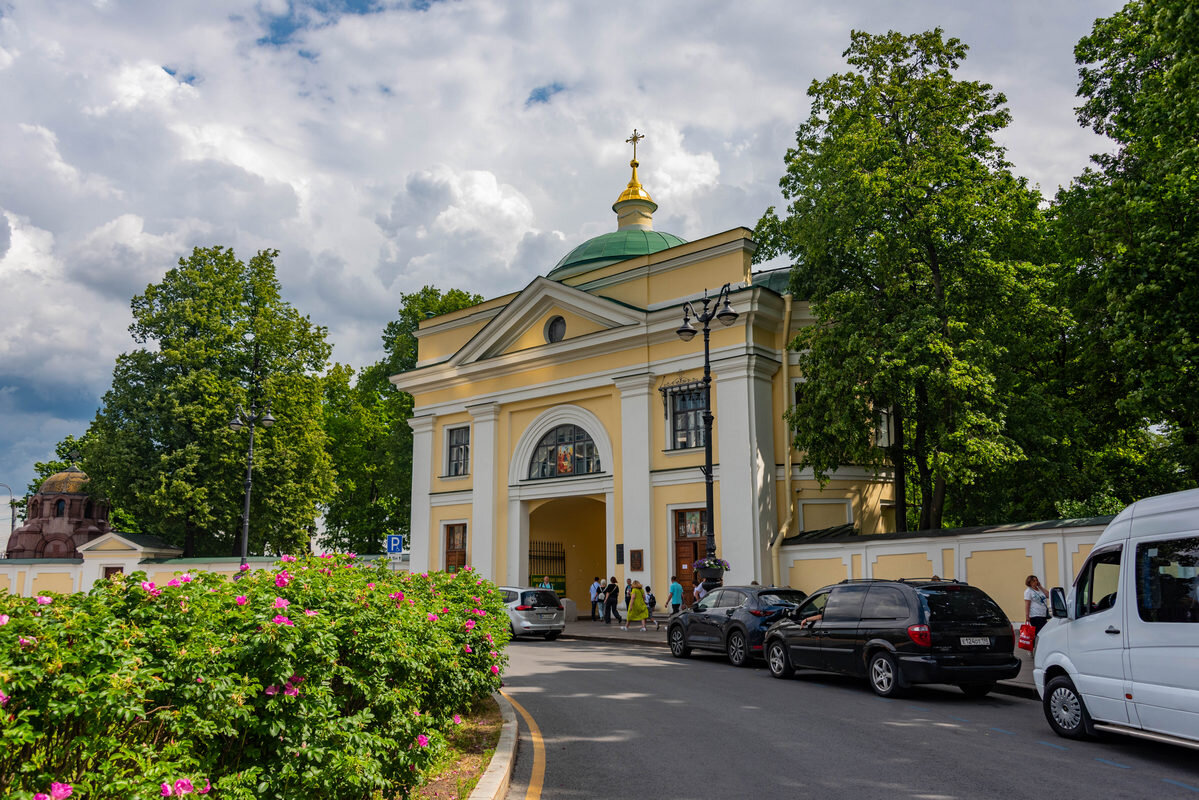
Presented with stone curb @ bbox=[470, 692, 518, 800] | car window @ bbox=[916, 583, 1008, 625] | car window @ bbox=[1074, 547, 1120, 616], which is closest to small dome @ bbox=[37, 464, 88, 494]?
stone curb @ bbox=[470, 692, 518, 800]

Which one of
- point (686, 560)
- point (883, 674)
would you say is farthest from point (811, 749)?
point (686, 560)

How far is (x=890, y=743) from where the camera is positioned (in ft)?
30.1

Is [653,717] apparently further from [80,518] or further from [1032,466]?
[80,518]

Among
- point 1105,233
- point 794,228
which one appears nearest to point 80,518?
point 794,228

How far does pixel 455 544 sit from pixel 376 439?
14.3 m

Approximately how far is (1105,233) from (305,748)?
1802 centimetres

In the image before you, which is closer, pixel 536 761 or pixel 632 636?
pixel 536 761

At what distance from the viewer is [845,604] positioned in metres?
13.8

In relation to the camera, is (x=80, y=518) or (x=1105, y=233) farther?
(x=80, y=518)

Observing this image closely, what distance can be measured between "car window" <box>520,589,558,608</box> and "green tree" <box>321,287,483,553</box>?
20.0 metres

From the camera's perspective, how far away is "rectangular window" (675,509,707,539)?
28.0 metres

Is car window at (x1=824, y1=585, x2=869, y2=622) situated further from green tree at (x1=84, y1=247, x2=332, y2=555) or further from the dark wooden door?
green tree at (x1=84, y1=247, x2=332, y2=555)

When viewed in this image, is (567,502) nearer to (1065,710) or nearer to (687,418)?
(687,418)

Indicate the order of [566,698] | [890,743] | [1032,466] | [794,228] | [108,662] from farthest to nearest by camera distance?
1. [794,228]
2. [1032,466]
3. [566,698]
4. [890,743]
5. [108,662]
